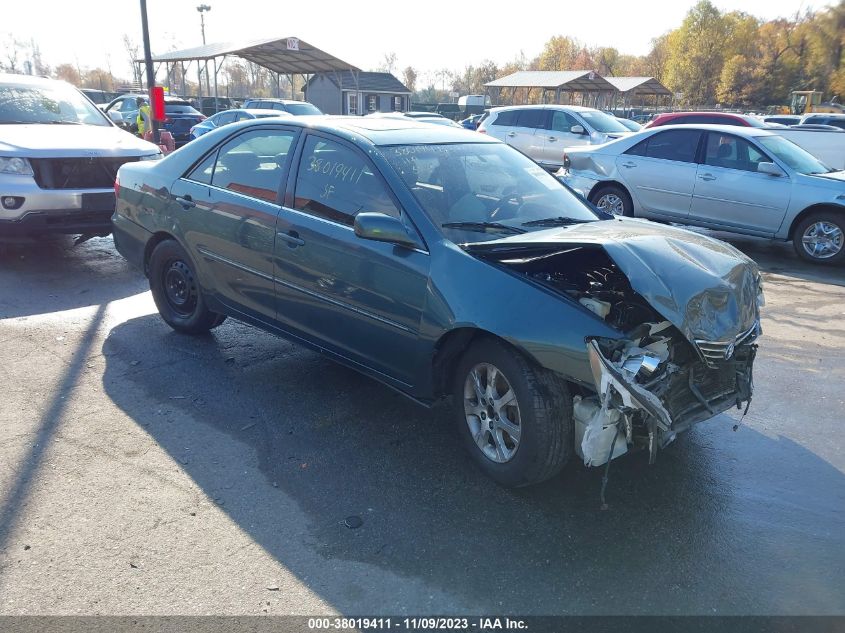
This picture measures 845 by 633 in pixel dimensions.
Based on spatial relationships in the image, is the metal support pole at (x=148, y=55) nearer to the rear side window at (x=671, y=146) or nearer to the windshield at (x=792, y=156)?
the rear side window at (x=671, y=146)

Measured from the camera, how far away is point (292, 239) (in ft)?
13.6

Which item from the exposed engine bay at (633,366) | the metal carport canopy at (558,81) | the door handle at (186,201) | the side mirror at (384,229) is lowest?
the exposed engine bay at (633,366)

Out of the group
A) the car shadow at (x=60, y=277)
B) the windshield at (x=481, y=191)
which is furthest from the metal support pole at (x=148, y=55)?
the windshield at (x=481, y=191)

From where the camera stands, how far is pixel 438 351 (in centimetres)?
359

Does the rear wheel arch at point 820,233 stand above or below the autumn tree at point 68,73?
below

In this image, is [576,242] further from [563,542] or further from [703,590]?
[703,590]

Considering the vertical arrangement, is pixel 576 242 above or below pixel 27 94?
below

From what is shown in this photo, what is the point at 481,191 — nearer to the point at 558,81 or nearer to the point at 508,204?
the point at 508,204

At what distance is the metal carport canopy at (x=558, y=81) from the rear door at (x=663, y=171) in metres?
26.8

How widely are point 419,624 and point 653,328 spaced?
5.54ft

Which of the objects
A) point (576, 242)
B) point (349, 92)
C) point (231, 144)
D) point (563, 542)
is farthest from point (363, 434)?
point (349, 92)

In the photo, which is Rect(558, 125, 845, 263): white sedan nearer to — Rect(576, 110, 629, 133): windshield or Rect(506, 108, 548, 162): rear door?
Rect(576, 110, 629, 133): windshield

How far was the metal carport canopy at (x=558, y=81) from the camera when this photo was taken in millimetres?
35594

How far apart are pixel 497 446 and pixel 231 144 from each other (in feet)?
9.62
